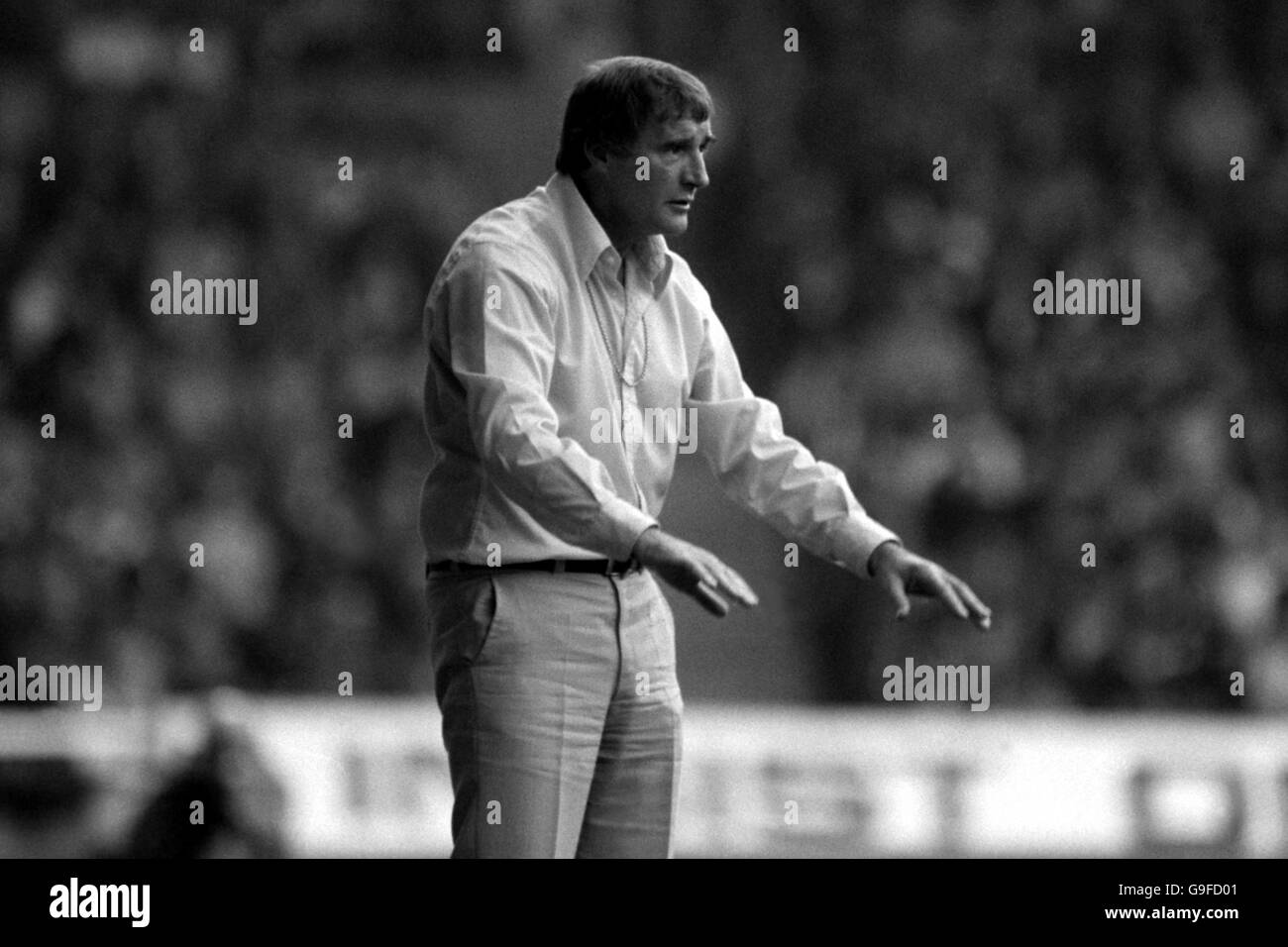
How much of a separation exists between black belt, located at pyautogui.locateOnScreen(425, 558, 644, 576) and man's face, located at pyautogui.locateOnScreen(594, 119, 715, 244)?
0.51 m

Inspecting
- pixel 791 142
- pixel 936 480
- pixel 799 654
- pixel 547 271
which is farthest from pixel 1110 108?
pixel 547 271

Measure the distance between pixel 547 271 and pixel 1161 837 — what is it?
4.91 meters

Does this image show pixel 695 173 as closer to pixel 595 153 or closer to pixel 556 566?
pixel 595 153

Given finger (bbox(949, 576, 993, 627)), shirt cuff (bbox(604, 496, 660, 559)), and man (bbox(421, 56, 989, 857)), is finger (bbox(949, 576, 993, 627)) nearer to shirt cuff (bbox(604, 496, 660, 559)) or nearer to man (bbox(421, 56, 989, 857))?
man (bbox(421, 56, 989, 857))

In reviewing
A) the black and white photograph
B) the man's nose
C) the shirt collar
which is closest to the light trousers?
the shirt collar

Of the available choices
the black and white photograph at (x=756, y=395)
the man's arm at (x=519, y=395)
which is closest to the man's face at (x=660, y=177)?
the man's arm at (x=519, y=395)

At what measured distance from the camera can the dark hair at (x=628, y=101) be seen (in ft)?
11.0

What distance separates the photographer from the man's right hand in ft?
9.82

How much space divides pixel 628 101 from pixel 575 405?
1.51 ft

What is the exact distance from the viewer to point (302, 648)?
823 centimetres

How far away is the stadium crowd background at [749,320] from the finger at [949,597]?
5003mm

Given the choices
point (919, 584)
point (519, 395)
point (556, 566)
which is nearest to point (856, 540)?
point (919, 584)

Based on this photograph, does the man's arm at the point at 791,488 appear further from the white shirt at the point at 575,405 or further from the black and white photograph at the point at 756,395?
the black and white photograph at the point at 756,395

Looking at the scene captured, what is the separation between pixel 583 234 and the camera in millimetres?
3428
